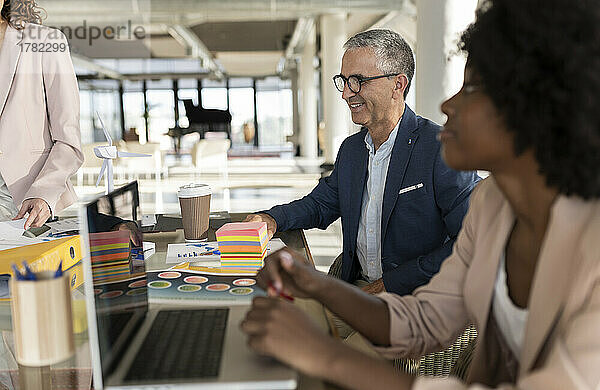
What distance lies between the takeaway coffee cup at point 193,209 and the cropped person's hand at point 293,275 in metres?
0.90

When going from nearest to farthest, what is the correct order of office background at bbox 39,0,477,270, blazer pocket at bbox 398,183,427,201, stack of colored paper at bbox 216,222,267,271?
stack of colored paper at bbox 216,222,267,271, blazer pocket at bbox 398,183,427,201, office background at bbox 39,0,477,270

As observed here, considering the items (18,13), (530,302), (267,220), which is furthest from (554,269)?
(18,13)

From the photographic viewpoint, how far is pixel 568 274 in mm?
900

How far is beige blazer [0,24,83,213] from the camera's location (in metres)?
2.29

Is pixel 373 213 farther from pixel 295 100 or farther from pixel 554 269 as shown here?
pixel 295 100

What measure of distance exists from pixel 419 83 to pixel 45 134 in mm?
3595

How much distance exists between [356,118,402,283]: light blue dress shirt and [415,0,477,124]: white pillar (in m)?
2.67

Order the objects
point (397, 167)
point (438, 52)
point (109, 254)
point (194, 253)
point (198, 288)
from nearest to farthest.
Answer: point (109, 254), point (198, 288), point (194, 253), point (397, 167), point (438, 52)

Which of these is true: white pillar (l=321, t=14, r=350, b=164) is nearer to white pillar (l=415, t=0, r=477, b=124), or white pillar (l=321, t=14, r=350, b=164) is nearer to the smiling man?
white pillar (l=415, t=0, r=477, b=124)

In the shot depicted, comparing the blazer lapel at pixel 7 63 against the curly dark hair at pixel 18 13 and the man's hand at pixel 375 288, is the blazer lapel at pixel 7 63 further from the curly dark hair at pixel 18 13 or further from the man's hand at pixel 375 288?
the man's hand at pixel 375 288

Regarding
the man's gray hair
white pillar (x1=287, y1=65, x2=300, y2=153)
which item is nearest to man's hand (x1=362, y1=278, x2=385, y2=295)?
the man's gray hair

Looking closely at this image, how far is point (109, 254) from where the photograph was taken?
1.01 m

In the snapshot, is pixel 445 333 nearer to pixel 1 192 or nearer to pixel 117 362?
pixel 117 362

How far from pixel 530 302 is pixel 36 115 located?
2041 millimetres
